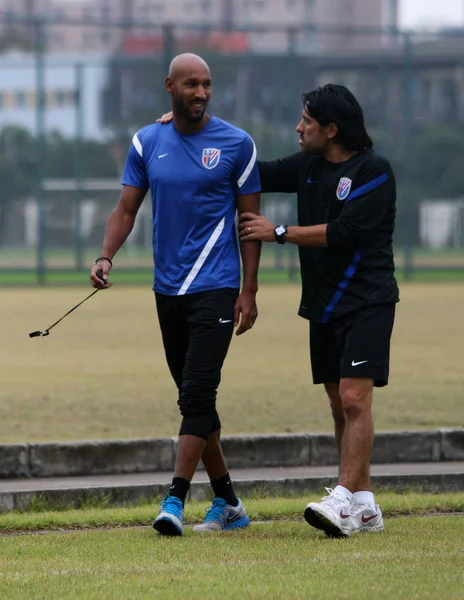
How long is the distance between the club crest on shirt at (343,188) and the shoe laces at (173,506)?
150cm

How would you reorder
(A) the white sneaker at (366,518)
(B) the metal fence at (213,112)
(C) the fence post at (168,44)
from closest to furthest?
(A) the white sneaker at (366,518), (C) the fence post at (168,44), (B) the metal fence at (213,112)

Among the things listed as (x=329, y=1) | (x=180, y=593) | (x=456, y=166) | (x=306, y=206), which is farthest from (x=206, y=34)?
(x=329, y=1)

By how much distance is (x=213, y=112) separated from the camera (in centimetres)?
3025

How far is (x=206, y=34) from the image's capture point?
101 feet

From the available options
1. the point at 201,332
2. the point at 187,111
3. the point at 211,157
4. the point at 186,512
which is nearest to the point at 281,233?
the point at 211,157

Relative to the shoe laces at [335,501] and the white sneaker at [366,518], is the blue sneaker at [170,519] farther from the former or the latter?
the white sneaker at [366,518]

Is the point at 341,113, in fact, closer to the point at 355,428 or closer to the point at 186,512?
the point at 355,428

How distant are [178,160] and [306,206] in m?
0.62

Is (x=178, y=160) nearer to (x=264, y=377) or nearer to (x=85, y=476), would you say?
(x=85, y=476)

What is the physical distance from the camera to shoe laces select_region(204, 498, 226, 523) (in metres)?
6.52

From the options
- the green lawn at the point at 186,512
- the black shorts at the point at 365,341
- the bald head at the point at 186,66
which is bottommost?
the green lawn at the point at 186,512

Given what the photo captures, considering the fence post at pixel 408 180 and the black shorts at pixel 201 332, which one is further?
the fence post at pixel 408 180

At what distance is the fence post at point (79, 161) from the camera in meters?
28.8

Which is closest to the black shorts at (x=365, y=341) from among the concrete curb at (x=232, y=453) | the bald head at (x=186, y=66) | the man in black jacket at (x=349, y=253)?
the man in black jacket at (x=349, y=253)
